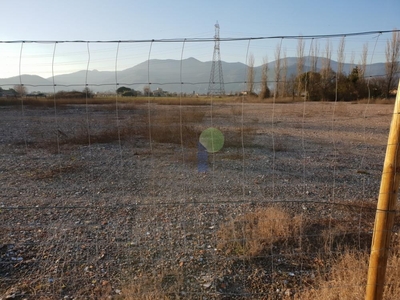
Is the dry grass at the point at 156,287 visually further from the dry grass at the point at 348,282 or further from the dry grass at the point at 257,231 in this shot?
the dry grass at the point at 348,282

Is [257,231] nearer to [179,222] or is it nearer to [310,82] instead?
[179,222]

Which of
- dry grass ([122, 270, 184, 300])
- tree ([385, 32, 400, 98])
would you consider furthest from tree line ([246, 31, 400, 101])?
dry grass ([122, 270, 184, 300])

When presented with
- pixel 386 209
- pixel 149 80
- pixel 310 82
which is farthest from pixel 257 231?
pixel 310 82

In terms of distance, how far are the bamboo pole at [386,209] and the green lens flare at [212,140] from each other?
6406mm

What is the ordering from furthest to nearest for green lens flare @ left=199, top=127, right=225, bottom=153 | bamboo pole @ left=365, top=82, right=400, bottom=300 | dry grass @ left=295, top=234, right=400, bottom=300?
green lens flare @ left=199, top=127, right=225, bottom=153
dry grass @ left=295, top=234, right=400, bottom=300
bamboo pole @ left=365, top=82, right=400, bottom=300

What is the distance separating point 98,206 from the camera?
183 inches

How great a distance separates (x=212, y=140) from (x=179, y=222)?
5506 millimetres

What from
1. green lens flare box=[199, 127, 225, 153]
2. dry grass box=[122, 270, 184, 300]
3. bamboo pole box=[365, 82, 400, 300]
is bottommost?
dry grass box=[122, 270, 184, 300]

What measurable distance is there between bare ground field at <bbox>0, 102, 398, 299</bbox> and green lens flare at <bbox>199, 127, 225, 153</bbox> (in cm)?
59

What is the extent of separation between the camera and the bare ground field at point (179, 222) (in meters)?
2.87

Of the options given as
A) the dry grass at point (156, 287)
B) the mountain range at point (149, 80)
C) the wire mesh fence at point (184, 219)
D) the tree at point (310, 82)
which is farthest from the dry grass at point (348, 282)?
the tree at point (310, 82)

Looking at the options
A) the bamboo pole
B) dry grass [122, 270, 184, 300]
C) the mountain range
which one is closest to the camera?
the bamboo pole

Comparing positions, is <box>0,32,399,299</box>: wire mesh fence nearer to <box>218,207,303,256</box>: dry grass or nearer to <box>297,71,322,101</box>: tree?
<box>218,207,303,256</box>: dry grass

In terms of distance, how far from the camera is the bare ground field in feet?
9.41
